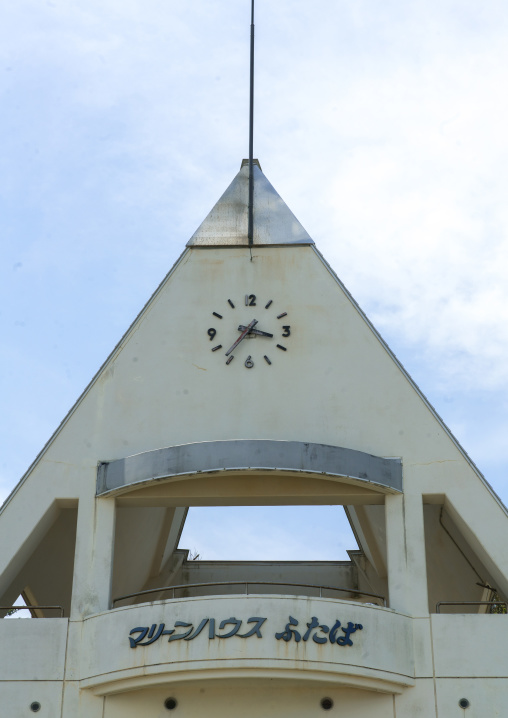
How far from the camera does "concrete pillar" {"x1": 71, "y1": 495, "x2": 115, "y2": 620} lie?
21047 mm

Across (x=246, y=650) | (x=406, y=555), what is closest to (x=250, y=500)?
(x=406, y=555)

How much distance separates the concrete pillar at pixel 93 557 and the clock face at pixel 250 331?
13.7 ft

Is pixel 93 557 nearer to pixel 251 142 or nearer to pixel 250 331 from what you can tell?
pixel 250 331

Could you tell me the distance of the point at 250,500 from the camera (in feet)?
73.3

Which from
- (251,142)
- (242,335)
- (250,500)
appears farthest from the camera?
Result: (251,142)

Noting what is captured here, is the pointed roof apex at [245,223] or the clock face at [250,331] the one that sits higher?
the pointed roof apex at [245,223]

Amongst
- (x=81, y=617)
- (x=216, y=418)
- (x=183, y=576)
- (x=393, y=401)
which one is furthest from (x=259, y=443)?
(x=183, y=576)

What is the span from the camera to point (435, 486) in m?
21.9

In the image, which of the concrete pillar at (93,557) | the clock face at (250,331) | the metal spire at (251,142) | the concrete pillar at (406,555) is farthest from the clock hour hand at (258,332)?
the concrete pillar at (93,557)

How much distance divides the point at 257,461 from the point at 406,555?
140 inches

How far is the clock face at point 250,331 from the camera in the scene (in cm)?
2322

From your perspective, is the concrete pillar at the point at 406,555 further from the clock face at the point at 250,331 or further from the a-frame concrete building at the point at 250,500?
the clock face at the point at 250,331

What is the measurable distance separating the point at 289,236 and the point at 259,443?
18.7ft

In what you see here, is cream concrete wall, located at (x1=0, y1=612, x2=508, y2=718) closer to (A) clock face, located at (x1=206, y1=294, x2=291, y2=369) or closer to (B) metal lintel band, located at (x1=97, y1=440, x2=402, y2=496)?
(B) metal lintel band, located at (x1=97, y1=440, x2=402, y2=496)
